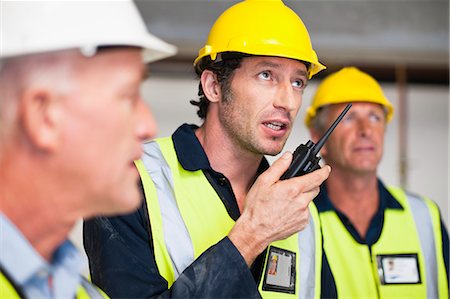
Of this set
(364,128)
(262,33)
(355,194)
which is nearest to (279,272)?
(262,33)

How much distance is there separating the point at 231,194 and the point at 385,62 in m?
3.10

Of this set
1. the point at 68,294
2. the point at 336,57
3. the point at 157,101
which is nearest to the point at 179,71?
the point at 157,101

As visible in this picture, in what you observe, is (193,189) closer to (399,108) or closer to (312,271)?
(312,271)

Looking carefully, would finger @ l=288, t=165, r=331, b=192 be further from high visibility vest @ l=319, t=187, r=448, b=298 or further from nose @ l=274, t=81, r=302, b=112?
high visibility vest @ l=319, t=187, r=448, b=298

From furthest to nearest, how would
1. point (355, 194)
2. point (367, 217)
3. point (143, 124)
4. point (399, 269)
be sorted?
point (355, 194)
point (367, 217)
point (399, 269)
point (143, 124)

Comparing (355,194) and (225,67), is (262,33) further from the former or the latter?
(355,194)

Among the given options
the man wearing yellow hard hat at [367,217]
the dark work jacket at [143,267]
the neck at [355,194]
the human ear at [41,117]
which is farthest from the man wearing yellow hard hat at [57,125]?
the neck at [355,194]

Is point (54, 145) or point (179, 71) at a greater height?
point (179, 71)

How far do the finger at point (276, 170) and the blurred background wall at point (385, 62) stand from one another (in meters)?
2.74

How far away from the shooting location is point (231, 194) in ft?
6.56

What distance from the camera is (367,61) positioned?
4.71 meters

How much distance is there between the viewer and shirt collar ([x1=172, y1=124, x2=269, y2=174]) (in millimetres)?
1959

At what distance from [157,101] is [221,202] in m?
3.08

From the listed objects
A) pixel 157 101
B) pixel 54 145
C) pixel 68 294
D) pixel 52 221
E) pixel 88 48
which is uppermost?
pixel 157 101
